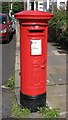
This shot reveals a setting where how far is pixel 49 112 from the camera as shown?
19.6ft

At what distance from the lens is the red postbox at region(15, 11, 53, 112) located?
6.06 meters

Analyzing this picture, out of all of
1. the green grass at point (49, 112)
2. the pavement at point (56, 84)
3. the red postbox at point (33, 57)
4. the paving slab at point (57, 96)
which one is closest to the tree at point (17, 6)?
the pavement at point (56, 84)

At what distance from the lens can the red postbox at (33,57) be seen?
239 inches

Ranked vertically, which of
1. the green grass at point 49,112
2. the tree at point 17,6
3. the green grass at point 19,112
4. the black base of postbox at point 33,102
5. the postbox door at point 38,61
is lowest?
the tree at point 17,6

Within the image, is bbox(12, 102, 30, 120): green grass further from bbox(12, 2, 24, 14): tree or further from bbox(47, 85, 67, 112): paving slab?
bbox(12, 2, 24, 14): tree

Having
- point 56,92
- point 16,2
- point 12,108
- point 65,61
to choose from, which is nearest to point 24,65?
point 12,108

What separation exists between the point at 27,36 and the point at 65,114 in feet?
4.84

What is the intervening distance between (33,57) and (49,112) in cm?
98

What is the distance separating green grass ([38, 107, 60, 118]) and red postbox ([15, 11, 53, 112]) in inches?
5.9

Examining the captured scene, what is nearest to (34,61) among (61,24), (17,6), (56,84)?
(56,84)

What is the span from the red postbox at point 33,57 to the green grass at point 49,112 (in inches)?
5.9

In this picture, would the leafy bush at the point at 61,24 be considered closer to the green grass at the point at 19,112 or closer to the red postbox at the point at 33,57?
the red postbox at the point at 33,57

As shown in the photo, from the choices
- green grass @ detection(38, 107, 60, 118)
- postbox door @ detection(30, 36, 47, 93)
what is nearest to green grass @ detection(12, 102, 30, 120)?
green grass @ detection(38, 107, 60, 118)

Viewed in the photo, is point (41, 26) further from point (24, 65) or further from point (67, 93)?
point (67, 93)
